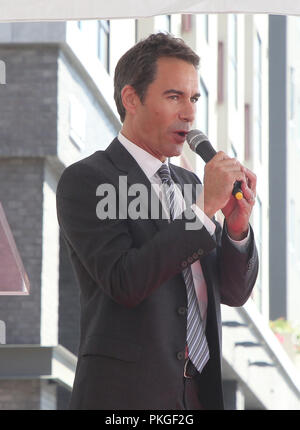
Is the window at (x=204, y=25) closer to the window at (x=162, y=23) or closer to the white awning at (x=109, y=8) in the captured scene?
the window at (x=162, y=23)

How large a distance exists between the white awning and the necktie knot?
1.88 ft

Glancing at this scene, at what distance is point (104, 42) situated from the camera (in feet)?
47.2

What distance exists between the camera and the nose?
3.71m

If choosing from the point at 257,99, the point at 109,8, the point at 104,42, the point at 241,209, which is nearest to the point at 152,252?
the point at 241,209

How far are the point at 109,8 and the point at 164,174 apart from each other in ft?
1.96

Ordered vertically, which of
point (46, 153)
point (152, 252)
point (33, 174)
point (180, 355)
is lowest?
point (180, 355)

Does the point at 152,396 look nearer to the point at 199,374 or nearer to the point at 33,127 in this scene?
the point at 199,374

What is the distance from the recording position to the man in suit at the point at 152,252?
350cm

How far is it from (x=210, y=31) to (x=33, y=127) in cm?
1122

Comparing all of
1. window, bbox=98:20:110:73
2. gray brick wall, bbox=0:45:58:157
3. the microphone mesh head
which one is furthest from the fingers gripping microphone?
window, bbox=98:20:110:73

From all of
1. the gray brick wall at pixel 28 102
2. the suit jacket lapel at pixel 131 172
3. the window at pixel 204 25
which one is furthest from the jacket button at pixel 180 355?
the window at pixel 204 25

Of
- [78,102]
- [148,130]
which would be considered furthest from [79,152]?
[148,130]

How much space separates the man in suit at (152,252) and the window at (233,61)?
2137cm

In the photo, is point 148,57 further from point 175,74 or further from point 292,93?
point 292,93
